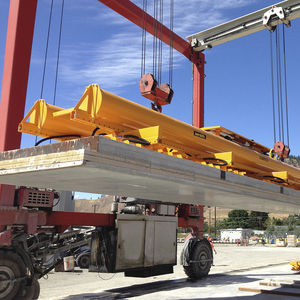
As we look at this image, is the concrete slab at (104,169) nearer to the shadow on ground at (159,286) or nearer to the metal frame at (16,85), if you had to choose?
the metal frame at (16,85)

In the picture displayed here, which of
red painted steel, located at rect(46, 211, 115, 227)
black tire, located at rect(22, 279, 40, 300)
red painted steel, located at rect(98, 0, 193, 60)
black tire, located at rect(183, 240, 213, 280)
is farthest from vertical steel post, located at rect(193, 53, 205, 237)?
black tire, located at rect(22, 279, 40, 300)

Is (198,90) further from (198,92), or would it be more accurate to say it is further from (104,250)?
(104,250)

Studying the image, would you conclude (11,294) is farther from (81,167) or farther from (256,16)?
(256,16)

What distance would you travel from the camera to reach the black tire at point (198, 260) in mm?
10680

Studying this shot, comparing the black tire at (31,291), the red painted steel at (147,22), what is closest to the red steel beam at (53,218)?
the black tire at (31,291)

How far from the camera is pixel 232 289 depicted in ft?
29.3

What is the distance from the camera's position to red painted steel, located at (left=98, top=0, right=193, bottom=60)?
11250 mm

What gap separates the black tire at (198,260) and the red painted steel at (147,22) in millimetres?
7001

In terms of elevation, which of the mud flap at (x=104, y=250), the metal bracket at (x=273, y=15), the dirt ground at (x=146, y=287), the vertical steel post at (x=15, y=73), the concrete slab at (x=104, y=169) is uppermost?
the metal bracket at (x=273, y=15)

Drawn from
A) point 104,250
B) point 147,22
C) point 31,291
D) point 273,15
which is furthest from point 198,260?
point 273,15

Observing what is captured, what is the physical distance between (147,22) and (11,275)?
885 centimetres

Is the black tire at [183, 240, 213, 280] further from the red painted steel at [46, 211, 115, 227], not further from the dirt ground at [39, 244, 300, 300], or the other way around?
the red painted steel at [46, 211, 115, 227]

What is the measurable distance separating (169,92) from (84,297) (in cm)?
524

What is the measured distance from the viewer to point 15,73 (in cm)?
784
